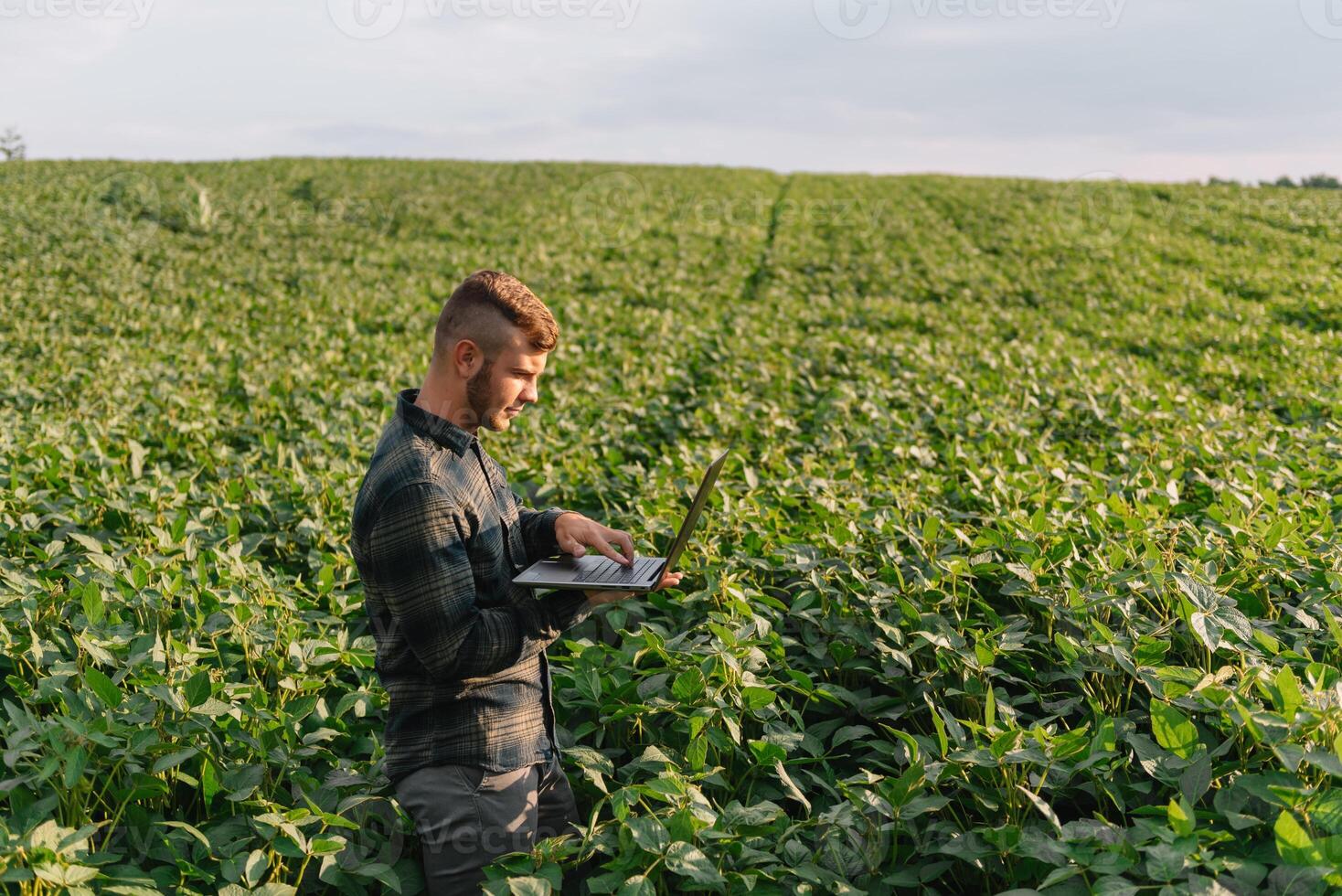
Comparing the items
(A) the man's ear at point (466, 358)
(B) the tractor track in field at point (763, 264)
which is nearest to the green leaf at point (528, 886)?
(A) the man's ear at point (466, 358)

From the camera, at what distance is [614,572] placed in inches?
102

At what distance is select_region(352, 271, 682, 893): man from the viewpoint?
2285mm

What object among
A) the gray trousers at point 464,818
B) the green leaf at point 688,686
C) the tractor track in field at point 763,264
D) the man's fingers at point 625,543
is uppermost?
the tractor track in field at point 763,264

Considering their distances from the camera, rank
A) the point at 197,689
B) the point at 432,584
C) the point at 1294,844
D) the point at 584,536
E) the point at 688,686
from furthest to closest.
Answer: the point at 688,686, the point at 584,536, the point at 197,689, the point at 432,584, the point at 1294,844

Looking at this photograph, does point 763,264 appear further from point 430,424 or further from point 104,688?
point 104,688

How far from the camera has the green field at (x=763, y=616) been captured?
225 cm

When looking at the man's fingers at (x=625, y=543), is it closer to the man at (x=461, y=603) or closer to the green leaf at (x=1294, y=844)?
the man at (x=461, y=603)

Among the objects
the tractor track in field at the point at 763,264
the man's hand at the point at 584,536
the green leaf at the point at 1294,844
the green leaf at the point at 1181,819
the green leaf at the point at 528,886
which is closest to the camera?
the green leaf at the point at 1294,844

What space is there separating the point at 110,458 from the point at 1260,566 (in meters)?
5.90

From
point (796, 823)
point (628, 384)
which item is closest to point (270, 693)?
point (796, 823)

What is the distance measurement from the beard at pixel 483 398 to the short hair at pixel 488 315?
0.05 m

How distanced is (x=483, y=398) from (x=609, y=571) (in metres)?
0.64

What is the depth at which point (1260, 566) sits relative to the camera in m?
3.36

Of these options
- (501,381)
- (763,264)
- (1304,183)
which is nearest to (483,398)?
(501,381)
